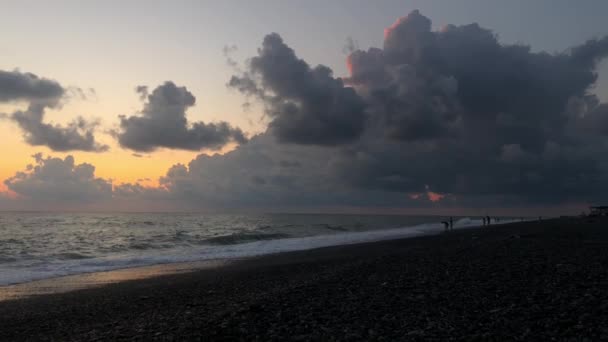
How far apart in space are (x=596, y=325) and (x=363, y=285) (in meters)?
6.67

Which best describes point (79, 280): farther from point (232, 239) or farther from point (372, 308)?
point (232, 239)

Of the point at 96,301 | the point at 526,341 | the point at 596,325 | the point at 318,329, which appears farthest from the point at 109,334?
the point at 596,325

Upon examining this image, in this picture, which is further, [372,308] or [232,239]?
[232,239]

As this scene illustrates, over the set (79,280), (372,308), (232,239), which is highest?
(372,308)

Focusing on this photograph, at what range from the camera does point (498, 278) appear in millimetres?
12031

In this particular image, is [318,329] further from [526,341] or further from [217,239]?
[217,239]

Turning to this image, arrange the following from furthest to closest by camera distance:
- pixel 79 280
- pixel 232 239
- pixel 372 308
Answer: pixel 232 239, pixel 79 280, pixel 372 308

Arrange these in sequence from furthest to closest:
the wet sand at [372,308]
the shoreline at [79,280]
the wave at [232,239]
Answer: the wave at [232,239] → the shoreline at [79,280] → the wet sand at [372,308]

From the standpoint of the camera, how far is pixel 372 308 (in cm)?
963

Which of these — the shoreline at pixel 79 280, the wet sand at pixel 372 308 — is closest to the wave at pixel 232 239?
the shoreline at pixel 79 280

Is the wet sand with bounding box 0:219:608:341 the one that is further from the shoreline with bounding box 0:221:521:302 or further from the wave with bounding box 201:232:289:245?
the wave with bounding box 201:232:289:245

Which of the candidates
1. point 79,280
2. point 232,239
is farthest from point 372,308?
point 232,239

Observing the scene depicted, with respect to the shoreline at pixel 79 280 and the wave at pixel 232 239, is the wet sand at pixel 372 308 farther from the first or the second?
the wave at pixel 232 239

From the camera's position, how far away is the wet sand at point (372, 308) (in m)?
7.78
